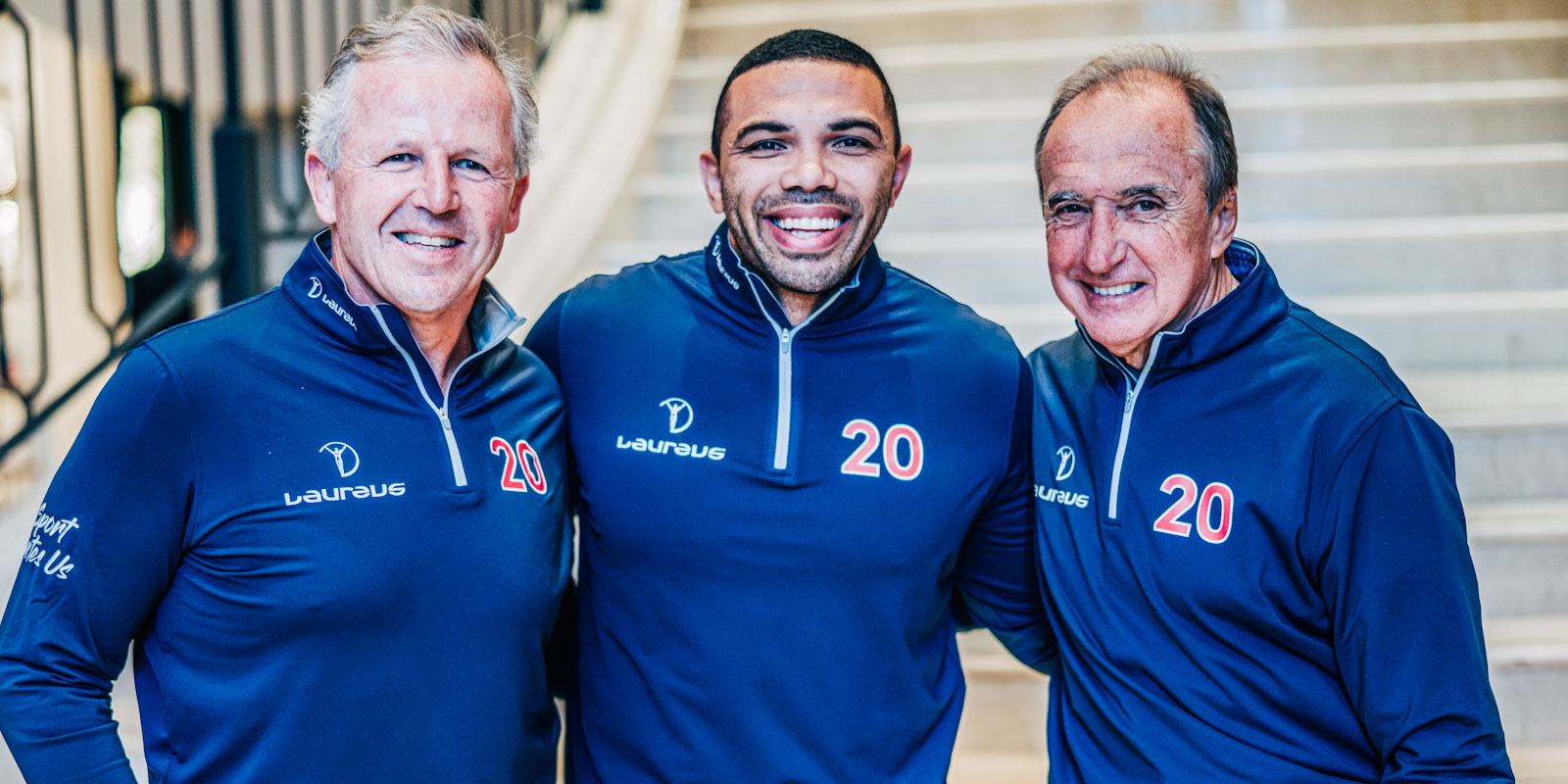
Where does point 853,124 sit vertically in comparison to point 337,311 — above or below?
above

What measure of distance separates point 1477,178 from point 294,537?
10.2ft

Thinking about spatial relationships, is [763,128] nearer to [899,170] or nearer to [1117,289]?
[899,170]

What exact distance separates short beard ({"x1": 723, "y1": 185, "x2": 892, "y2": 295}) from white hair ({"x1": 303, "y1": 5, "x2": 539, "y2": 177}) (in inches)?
13.1

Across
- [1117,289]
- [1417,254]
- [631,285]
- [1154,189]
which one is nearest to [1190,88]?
[1154,189]

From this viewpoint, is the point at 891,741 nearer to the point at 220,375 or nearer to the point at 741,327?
the point at 741,327

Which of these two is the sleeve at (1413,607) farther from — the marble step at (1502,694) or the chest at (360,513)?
the marble step at (1502,694)

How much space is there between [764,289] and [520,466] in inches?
16.2

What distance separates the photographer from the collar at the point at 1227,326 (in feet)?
4.57

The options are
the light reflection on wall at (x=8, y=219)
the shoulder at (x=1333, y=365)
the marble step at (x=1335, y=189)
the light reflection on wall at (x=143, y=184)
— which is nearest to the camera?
the shoulder at (x=1333, y=365)

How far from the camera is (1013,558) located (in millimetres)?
1683

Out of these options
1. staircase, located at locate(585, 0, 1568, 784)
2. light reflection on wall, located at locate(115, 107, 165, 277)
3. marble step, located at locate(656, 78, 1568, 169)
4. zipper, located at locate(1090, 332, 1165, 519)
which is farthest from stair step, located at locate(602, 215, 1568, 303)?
light reflection on wall, located at locate(115, 107, 165, 277)

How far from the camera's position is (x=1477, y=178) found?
316 centimetres

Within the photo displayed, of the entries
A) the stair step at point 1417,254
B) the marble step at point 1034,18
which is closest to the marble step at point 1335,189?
the stair step at point 1417,254

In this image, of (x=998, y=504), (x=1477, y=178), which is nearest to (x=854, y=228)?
(x=998, y=504)
